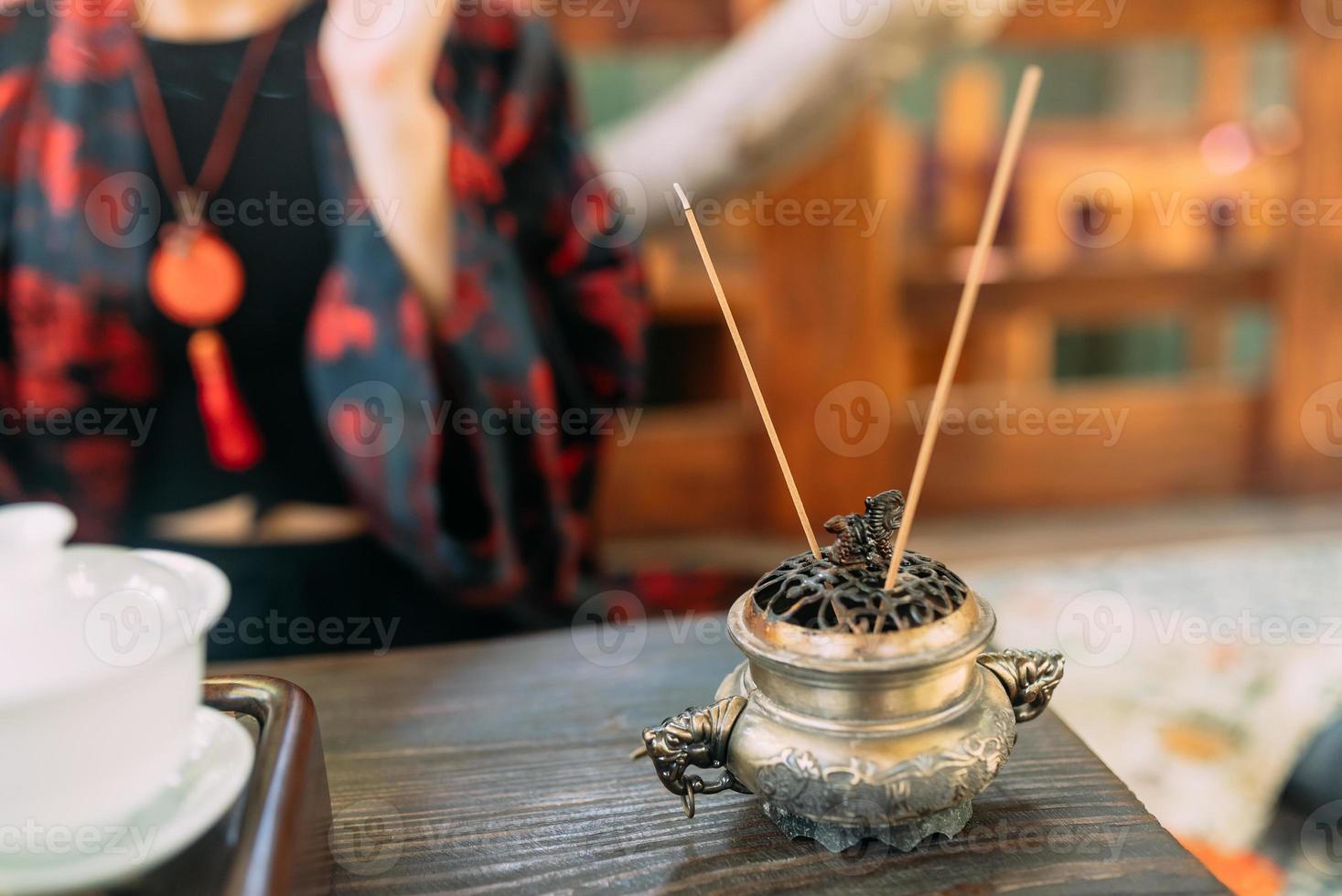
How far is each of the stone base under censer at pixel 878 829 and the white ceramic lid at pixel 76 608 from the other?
40cm

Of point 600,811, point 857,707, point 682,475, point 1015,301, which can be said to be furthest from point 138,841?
point 1015,301

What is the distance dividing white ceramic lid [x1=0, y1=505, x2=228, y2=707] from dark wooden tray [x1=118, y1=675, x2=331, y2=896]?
11cm

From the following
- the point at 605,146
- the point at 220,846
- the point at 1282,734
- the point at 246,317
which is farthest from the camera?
the point at 605,146

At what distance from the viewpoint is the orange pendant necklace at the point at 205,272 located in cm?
159

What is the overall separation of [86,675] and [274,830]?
5.5 inches

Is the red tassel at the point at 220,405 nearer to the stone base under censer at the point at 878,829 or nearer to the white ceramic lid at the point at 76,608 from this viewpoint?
the white ceramic lid at the point at 76,608

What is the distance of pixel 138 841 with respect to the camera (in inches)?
24.7

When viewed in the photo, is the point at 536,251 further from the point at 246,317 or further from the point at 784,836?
the point at 784,836

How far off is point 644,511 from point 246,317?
1.55 meters

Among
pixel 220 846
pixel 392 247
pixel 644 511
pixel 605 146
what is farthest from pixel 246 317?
pixel 644 511

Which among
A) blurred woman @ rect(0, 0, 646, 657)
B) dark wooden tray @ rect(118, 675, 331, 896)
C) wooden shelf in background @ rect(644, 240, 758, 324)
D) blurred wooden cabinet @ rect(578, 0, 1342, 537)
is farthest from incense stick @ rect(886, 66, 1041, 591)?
wooden shelf in background @ rect(644, 240, 758, 324)

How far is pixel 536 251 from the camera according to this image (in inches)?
67.8

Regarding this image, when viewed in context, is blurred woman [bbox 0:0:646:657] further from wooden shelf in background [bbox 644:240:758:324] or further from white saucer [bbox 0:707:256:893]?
wooden shelf in background [bbox 644:240:758:324]

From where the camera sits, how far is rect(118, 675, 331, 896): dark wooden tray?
0.61 m
